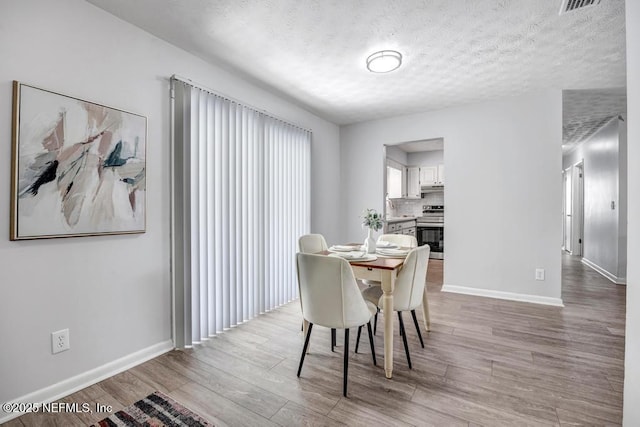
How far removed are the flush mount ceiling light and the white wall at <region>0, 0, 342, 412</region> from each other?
1.52 m

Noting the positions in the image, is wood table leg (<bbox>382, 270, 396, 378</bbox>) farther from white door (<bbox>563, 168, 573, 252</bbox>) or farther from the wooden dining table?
white door (<bbox>563, 168, 573, 252</bbox>)

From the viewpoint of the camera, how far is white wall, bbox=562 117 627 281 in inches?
176

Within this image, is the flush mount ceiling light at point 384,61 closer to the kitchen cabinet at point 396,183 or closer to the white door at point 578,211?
the kitchen cabinet at point 396,183

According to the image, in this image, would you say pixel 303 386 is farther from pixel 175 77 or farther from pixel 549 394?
pixel 175 77

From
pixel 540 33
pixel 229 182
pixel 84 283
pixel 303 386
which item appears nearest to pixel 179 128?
pixel 229 182

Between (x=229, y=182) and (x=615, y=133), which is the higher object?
(x=615, y=133)

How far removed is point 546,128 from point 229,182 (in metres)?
3.71

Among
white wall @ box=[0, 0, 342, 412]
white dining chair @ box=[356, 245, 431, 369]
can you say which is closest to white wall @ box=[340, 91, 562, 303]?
white dining chair @ box=[356, 245, 431, 369]

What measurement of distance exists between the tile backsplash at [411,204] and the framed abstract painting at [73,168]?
5.74 m

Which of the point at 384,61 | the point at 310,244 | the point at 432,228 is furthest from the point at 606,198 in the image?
the point at 310,244

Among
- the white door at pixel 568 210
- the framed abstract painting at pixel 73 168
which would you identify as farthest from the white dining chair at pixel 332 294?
the white door at pixel 568 210

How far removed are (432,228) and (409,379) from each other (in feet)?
17.1

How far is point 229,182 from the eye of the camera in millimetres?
2887

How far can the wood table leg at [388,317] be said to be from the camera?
203 cm
